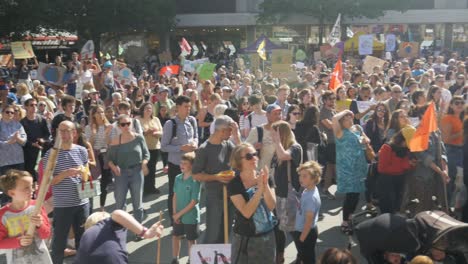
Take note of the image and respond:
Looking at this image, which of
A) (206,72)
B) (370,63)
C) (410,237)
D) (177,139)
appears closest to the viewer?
(410,237)

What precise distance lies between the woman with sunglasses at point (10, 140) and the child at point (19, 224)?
384 cm

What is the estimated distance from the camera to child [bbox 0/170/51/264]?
498 centimetres

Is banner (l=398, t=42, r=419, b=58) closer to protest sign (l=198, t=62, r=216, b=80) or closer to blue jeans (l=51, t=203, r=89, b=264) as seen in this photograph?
protest sign (l=198, t=62, r=216, b=80)

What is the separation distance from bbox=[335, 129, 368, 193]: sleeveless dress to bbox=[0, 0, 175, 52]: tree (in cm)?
3082

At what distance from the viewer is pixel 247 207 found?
16.3ft

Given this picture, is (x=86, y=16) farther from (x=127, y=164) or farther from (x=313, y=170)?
(x=313, y=170)

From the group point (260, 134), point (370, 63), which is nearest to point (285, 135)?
point (260, 134)

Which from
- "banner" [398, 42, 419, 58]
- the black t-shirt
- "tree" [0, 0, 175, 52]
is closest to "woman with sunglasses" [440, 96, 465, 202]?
the black t-shirt

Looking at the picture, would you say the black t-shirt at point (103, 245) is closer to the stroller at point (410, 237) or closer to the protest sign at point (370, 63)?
the stroller at point (410, 237)

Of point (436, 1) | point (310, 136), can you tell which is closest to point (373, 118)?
point (310, 136)

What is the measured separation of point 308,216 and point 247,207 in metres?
0.98

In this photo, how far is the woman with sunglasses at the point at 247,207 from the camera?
5004mm

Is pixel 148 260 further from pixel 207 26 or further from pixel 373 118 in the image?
pixel 207 26

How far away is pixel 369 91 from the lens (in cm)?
1055
